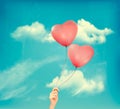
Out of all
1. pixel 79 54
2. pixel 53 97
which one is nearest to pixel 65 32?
pixel 79 54

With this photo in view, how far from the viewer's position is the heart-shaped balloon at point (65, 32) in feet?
8.48

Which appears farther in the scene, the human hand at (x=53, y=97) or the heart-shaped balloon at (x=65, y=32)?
the human hand at (x=53, y=97)

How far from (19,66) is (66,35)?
391 mm

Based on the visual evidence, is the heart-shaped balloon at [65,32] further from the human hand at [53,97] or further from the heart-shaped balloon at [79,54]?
the human hand at [53,97]

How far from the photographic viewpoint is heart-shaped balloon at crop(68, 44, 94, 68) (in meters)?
2.58

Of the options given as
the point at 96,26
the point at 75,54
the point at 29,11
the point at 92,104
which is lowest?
the point at 92,104

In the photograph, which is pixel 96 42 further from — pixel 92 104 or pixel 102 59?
pixel 92 104

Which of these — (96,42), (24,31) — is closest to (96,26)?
(96,42)

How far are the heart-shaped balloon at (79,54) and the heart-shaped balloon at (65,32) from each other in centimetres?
5

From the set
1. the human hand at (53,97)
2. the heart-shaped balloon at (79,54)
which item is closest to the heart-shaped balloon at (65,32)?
the heart-shaped balloon at (79,54)

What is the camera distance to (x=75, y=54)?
2588 mm

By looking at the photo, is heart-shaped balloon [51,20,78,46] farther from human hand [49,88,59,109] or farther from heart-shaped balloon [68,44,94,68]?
human hand [49,88,59,109]

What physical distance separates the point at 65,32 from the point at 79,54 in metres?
0.16

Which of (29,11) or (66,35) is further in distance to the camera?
(29,11)
